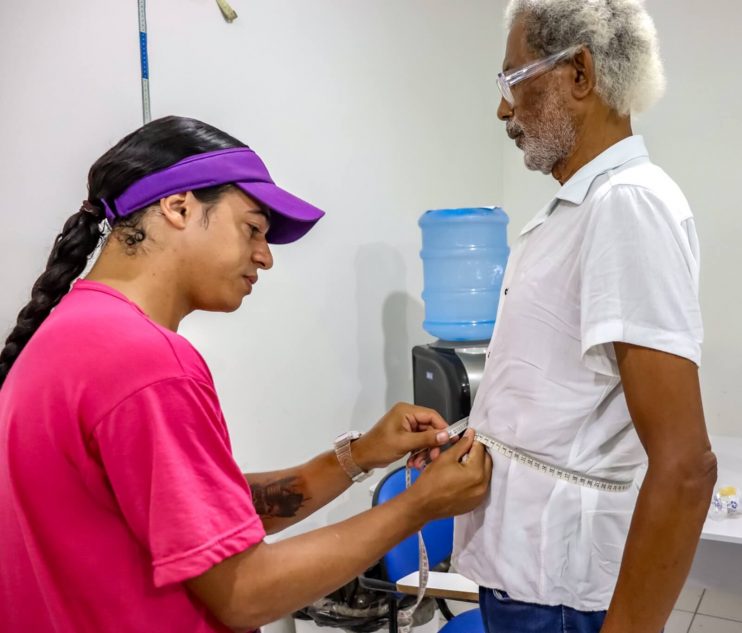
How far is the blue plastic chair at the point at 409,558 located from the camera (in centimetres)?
189

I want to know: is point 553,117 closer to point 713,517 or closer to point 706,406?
point 713,517

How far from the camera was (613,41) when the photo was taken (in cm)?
109

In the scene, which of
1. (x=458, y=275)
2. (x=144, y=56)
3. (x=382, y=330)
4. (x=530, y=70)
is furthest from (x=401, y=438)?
(x=458, y=275)

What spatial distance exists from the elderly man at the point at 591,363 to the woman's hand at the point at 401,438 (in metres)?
0.17

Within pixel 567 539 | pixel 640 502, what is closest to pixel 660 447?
pixel 640 502

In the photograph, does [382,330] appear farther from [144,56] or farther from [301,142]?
[144,56]

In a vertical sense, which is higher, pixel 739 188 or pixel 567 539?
pixel 739 188

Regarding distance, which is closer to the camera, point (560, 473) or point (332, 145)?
point (560, 473)

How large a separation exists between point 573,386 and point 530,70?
0.55 meters

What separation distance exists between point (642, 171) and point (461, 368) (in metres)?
1.59

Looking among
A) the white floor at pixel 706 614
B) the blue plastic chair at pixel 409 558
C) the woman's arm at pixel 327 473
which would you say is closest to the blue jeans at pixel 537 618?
the woman's arm at pixel 327 473

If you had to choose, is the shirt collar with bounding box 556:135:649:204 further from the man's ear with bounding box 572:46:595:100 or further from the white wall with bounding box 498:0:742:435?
the white wall with bounding box 498:0:742:435

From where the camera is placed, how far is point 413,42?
10.0 feet

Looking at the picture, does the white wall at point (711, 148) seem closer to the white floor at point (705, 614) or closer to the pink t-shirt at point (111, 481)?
the white floor at point (705, 614)
